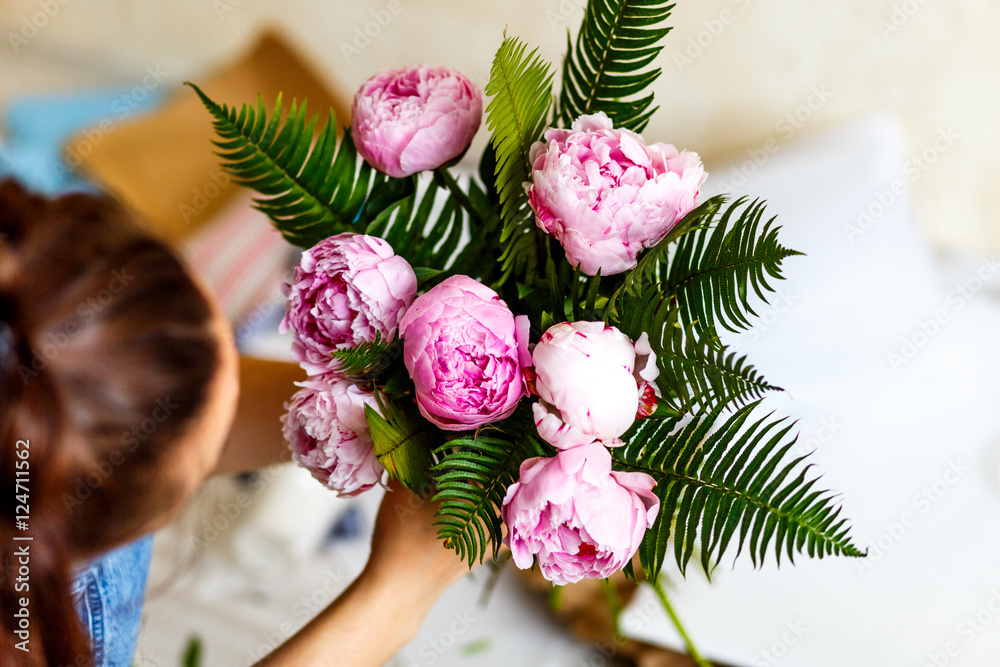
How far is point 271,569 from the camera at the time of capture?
96 centimetres

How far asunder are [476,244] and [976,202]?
106 centimetres

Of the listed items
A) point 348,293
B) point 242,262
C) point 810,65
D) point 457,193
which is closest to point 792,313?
point 810,65

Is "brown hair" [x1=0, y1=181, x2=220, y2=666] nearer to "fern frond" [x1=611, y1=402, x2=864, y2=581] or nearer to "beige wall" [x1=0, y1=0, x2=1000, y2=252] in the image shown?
"fern frond" [x1=611, y1=402, x2=864, y2=581]

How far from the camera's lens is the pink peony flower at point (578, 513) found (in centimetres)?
37

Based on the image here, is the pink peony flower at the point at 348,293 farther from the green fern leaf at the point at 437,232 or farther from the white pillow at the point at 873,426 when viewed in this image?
the white pillow at the point at 873,426

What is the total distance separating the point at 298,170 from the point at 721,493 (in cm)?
34

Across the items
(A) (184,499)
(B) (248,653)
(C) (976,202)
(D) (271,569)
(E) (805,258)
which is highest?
→ (C) (976,202)

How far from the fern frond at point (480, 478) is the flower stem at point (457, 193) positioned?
15cm

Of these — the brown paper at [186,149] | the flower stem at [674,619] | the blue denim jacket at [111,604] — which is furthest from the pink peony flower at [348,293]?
the brown paper at [186,149]

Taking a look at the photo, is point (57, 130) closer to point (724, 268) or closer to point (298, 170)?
point (298, 170)

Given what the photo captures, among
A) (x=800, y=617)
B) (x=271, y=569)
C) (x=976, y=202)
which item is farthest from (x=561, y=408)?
(x=976, y=202)

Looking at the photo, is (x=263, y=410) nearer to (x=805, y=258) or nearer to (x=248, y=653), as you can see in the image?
(x=248, y=653)

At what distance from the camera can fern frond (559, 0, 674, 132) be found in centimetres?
44

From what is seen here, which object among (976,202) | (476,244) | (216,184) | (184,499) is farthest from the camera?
(216,184)
